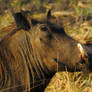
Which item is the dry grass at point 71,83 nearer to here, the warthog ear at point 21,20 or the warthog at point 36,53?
the warthog at point 36,53

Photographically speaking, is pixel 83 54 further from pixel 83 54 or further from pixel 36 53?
pixel 36 53

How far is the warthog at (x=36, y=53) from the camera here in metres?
2.37

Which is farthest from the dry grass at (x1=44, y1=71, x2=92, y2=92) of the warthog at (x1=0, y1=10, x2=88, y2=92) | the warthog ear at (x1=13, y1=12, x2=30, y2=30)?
the warthog ear at (x1=13, y1=12, x2=30, y2=30)

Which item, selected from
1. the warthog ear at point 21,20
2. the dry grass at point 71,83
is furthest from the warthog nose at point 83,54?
the warthog ear at point 21,20

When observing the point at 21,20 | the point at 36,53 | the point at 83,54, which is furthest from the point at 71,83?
the point at 21,20

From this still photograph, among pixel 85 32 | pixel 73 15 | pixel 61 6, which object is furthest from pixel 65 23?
pixel 61 6

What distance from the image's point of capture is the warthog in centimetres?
237

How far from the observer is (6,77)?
2.26m

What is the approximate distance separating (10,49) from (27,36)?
0.91 ft

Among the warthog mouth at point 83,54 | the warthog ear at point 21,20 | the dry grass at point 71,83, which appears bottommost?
the dry grass at point 71,83

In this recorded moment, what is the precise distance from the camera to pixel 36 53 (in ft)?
8.04

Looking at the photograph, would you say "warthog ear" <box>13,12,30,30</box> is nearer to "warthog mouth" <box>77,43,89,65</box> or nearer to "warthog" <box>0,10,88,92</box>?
"warthog" <box>0,10,88,92</box>

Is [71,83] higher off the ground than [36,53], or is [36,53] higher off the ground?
[36,53]

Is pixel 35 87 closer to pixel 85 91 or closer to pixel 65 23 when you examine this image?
pixel 85 91
